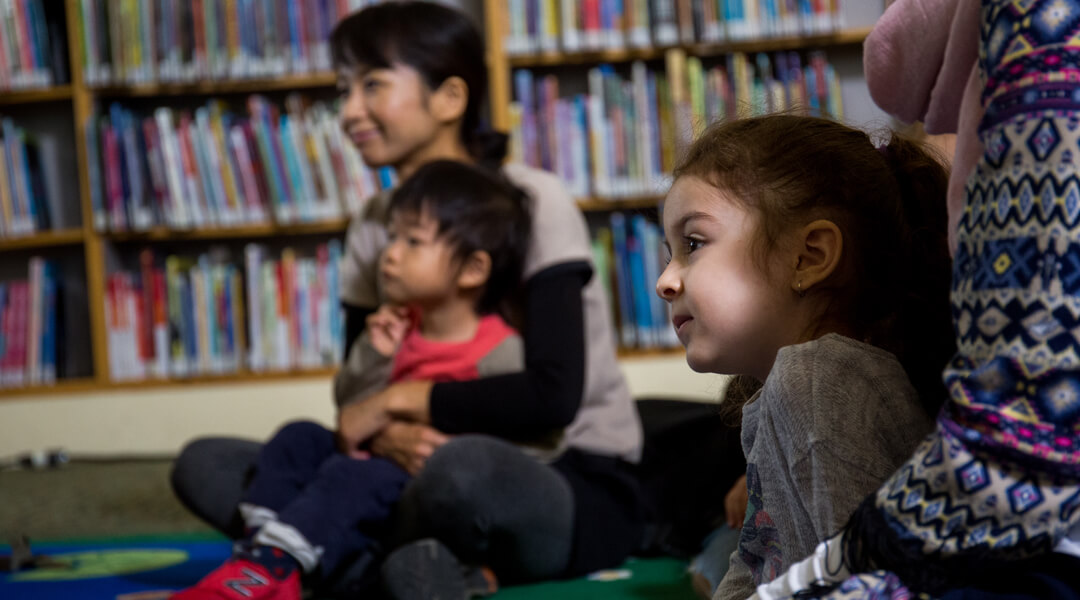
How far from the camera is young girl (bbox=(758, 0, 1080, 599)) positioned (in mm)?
482

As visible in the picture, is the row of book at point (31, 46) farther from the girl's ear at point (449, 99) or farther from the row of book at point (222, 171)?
the girl's ear at point (449, 99)

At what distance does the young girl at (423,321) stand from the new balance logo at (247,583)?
0.45 feet

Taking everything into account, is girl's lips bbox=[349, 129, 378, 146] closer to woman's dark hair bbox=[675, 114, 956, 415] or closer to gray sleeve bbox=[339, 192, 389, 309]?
gray sleeve bbox=[339, 192, 389, 309]

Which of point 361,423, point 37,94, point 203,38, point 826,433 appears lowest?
point 361,423

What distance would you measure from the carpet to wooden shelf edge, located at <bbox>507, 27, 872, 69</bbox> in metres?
1.40

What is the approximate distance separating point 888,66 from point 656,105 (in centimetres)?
199

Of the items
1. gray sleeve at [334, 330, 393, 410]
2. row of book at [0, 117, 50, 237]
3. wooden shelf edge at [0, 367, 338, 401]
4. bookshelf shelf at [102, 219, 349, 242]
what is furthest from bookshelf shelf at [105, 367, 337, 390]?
gray sleeve at [334, 330, 393, 410]

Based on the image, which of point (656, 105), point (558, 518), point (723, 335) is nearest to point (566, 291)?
point (558, 518)

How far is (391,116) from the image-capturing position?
65.5 inches

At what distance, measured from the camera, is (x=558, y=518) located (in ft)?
4.57

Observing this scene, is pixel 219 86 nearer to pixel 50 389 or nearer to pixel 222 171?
pixel 222 171

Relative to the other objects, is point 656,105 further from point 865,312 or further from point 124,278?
point 865,312

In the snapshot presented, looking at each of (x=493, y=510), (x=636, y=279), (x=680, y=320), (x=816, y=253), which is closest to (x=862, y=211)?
(x=816, y=253)

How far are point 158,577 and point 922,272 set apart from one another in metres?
1.20
